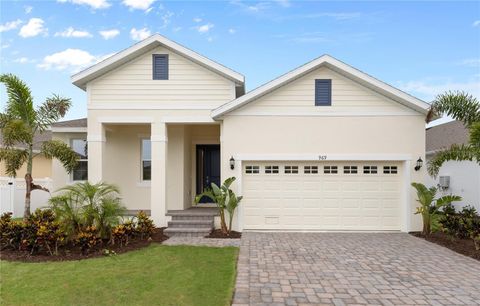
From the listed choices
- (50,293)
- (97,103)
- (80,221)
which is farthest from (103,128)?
(50,293)

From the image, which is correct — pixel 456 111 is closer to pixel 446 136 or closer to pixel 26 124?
pixel 446 136

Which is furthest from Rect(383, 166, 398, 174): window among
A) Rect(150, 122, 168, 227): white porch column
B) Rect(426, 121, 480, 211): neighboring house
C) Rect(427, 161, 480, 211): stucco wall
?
Rect(150, 122, 168, 227): white porch column

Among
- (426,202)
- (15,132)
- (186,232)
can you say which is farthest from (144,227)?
(426,202)

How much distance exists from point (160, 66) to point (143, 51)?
2.39 feet

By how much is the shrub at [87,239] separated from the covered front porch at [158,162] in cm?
315

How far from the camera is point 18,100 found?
9.73 metres

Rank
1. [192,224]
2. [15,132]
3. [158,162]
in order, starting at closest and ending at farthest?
1. [15,132]
2. [192,224]
3. [158,162]

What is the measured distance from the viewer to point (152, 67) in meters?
11.1

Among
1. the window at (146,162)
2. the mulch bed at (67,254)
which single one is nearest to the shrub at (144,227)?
the mulch bed at (67,254)

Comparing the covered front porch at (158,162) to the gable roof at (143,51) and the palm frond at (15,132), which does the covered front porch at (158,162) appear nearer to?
the gable roof at (143,51)

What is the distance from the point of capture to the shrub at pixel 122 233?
8203 mm

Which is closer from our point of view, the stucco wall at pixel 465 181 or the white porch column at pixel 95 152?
the white porch column at pixel 95 152

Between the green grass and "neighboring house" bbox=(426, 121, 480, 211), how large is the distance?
36.5ft

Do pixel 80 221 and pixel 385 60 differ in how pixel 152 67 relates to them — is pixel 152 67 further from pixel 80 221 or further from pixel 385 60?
pixel 385 60
